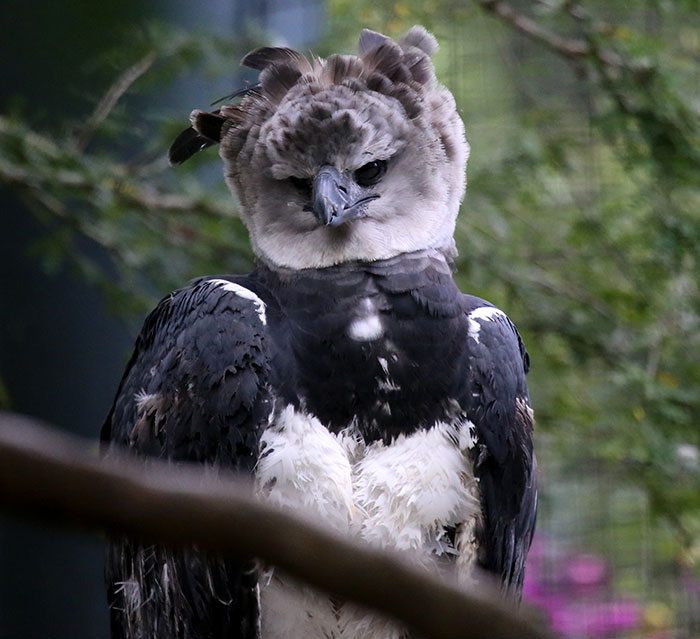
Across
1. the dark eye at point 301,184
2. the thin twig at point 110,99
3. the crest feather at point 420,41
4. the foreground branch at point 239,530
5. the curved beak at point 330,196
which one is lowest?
A: the thin twig at point 110,99

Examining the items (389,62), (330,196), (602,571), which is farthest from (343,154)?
(602,571)

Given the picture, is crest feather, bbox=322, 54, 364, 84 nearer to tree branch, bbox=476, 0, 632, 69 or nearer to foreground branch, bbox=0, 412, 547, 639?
tree branch, bbox=476, 0, 632, 69

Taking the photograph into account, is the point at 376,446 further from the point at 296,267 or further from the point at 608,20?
the point at 608,20

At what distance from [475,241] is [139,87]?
1027 mm

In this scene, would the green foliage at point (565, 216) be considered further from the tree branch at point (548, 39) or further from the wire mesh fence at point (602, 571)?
the wire mesh fence at point (602, 571)

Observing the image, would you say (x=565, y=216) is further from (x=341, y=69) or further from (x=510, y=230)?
(x=341, y=69)

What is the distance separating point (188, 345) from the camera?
1.88 metres

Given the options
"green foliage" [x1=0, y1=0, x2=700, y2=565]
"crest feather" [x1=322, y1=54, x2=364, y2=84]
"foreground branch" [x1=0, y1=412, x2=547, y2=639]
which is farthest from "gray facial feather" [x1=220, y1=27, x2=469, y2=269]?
"foreground branch" [x1=0, y1=412, x2=547, y2=639]

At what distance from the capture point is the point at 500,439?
188cm

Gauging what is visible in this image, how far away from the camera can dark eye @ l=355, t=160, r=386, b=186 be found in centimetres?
200

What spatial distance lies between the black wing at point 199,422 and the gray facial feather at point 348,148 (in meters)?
0.18

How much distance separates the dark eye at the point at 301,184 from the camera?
200 cm

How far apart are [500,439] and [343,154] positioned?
0.61 metres

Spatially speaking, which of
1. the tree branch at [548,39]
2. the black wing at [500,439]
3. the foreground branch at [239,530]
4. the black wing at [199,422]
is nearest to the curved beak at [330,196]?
the black wing at [199,422]
